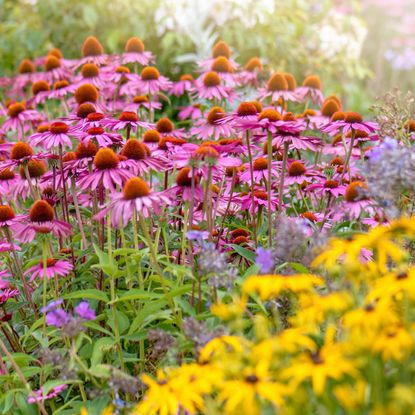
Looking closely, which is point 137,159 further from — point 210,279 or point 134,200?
point 210,279

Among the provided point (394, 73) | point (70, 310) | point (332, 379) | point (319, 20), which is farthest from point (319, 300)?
point (394, 73)

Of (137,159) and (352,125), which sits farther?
(352,125)

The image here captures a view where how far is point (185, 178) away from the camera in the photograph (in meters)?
2.22

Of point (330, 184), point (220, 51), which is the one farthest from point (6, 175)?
point (220, 51)

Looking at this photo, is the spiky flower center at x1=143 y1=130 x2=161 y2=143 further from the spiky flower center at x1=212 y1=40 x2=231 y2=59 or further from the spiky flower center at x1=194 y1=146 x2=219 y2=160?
the spiky flower center at x1=212 y1=40 x2=231 y2=59

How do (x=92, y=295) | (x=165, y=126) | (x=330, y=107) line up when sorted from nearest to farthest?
(x=92, y=295)
(x=165, y=126)
(x=330, y=107)

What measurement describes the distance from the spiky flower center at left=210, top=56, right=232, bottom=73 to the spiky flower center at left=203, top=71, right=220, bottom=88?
0.76 ft

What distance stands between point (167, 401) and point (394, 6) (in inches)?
329

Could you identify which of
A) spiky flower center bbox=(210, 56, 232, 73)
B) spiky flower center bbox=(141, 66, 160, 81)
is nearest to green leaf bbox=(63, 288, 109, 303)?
spiky flower center bbox=(141, 66, 160, 81)

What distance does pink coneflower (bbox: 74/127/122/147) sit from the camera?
7.84 ft

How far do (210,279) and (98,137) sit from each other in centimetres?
79

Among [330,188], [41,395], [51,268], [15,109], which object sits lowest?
[41,395]

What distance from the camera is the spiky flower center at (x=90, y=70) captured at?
3406 millimetres

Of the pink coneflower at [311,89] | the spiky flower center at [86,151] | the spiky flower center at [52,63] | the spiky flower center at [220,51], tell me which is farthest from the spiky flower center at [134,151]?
the spiky flower center at [52,63]
